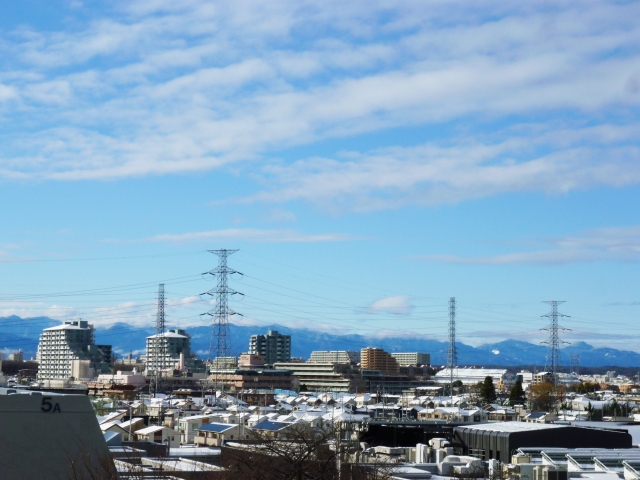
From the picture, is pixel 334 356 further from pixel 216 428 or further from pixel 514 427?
pixel 514 427

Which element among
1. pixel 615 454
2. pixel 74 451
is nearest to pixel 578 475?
pixel 615 454

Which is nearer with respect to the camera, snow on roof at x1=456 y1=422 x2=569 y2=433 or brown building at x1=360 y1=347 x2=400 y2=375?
snow on roof at x1=456 y1=422 x2=569 y2=433

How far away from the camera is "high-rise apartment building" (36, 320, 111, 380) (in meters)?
133

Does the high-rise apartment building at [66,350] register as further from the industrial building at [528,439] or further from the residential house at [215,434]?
the industrial building at [528,439]

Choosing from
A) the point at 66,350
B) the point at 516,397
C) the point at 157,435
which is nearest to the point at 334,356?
the point at 66,350

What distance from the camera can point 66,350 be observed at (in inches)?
5344

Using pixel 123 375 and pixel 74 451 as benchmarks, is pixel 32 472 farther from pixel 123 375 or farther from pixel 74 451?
pixel 123 375

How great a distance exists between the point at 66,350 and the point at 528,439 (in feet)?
366

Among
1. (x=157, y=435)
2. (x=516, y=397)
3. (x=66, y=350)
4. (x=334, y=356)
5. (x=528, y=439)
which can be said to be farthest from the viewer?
(x=334, y=356)

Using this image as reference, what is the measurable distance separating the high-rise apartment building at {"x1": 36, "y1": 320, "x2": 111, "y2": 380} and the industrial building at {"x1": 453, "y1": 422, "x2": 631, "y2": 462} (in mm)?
101417

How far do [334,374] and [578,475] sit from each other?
330ft

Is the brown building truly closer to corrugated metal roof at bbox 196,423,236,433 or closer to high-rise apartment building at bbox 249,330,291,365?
high-rise apartment building at bbox 249,330,291,365

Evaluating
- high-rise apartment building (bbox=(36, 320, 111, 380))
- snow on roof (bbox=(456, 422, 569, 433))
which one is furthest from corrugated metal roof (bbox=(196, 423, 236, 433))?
high-rise apartment building (bbox=(36, 320, 111, 380))

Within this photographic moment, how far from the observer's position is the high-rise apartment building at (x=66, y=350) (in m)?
133
